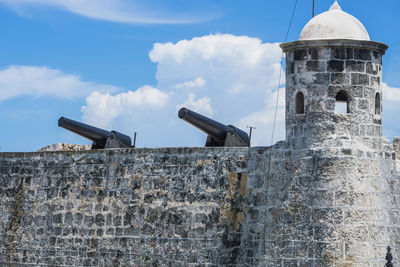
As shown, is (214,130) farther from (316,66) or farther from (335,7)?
(335,7)

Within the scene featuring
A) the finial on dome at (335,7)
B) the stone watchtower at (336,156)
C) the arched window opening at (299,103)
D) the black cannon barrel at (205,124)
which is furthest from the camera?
the black cannon barrel at (205,124)

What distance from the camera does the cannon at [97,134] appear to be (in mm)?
17688

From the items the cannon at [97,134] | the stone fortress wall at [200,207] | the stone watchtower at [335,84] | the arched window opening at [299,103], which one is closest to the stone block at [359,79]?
the stone watchtower at [335,84]

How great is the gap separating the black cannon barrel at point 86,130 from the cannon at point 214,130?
2.23 m

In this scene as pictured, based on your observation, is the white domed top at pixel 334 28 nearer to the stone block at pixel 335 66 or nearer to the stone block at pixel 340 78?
the stone block at pixel 335 66

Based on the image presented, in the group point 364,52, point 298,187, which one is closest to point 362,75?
point 364,52

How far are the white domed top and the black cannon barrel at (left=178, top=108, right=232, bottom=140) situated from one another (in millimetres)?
2492

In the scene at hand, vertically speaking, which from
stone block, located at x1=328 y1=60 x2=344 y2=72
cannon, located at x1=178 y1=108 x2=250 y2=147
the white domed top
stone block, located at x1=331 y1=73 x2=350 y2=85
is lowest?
cannon, located at x1=178 y1=108 x2=250 y2=147

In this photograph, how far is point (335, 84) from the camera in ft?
47.0

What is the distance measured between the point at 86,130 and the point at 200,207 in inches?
131

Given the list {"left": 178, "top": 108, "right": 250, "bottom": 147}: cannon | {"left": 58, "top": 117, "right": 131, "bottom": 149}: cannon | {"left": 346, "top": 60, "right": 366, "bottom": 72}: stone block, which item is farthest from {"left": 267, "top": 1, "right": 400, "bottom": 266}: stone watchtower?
{"left": 58, "top": 117, "right": 131, "bottom": 149}: cannon

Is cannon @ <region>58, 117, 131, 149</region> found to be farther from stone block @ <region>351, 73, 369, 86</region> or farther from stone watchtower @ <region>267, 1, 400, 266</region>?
stone block @ <region>351, 73, 369, 86</region>

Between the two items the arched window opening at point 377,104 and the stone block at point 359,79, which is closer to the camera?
the stone block at point 359,79

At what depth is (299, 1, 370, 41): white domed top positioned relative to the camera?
47.2 ft
